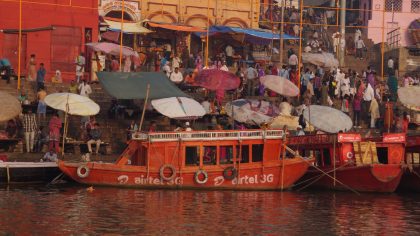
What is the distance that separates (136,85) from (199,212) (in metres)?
11.7

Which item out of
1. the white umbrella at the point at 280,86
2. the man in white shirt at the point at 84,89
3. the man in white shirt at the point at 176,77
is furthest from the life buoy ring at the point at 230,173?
the man in white shirt at the point at 176,77

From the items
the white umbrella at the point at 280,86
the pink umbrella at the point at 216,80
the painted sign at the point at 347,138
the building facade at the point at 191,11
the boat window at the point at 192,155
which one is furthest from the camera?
the building facade at the point at 191,11

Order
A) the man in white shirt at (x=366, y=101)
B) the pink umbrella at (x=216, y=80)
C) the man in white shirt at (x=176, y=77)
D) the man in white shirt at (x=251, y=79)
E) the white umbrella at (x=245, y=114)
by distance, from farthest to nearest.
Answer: the man in white shirt at (x=251, y=79)
the man in white shirt at (x=366, y=101)
the man in white shirt at (x=176, y=77)
the pink umbrella at (x=216, y=80)
the white umbrella at (x=245, y=114)

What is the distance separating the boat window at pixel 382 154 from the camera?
35.3 meters

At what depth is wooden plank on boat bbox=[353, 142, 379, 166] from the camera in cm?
3503

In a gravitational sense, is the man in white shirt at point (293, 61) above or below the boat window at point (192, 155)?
above

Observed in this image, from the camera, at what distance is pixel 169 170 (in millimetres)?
33875

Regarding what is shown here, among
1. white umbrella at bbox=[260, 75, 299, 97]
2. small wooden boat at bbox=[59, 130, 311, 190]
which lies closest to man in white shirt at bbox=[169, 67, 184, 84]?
white umbrella at bbox=[260, 75, 299, 97]

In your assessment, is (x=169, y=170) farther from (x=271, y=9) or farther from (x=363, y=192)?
(x=271, y=9)

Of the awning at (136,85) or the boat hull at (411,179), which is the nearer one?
the boat hull at (411,179)

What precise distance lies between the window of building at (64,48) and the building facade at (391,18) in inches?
771

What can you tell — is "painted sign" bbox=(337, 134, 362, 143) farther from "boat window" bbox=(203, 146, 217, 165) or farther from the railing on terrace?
"boat window" bbox=(203, 146, 217, 165)

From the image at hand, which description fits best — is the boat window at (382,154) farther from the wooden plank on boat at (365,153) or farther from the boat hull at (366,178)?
the boat hull at (366,178)

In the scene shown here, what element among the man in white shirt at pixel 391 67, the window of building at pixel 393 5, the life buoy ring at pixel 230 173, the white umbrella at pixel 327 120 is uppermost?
the window of building at pixel 393 5
